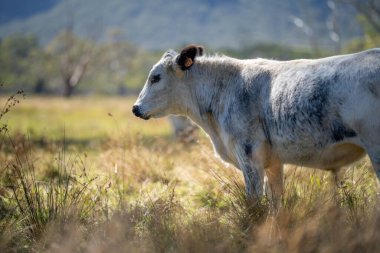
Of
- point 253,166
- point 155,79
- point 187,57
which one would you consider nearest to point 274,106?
point 253,166

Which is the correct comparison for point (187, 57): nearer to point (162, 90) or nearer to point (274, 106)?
point (162, 90)

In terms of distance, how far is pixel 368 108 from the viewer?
5.34 metres

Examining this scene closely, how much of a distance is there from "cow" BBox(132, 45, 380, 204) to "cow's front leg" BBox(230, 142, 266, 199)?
0.01m

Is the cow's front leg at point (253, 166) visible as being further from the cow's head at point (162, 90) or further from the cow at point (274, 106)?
the cow's head at point (162, 90)

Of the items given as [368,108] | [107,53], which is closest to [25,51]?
[107,53]

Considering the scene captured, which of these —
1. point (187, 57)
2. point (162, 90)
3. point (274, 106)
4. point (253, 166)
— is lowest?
point (253, 166)

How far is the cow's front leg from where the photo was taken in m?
6.72

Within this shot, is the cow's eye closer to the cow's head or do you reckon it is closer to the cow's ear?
the cow's head

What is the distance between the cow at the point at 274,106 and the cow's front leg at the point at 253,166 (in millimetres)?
12

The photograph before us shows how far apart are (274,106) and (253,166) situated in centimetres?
82

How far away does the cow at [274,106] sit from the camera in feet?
18.1

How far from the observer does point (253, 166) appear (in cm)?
675

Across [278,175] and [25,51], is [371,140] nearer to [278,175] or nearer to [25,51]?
[278,175]

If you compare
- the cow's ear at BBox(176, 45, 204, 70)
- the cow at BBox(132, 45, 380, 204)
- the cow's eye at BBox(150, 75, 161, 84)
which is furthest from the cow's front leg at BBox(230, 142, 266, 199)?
the cow's eye at BBox(150, 75, 161, 84)
